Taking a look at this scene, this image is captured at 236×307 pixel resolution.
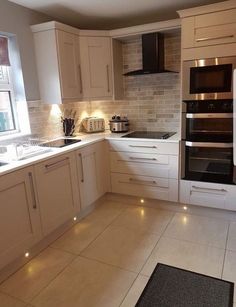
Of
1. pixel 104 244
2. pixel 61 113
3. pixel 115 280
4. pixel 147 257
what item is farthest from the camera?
pixel 61 113

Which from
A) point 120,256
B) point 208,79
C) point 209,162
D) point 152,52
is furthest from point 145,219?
point 152,52

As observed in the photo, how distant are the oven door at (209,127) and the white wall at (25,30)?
1.70 meters

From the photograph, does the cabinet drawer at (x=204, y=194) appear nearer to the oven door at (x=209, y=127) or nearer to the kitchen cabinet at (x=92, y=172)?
the oven door at (x=209, y=127)

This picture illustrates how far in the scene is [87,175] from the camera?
8.95 feet

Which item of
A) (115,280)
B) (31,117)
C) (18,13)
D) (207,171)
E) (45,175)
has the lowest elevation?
(115,280)

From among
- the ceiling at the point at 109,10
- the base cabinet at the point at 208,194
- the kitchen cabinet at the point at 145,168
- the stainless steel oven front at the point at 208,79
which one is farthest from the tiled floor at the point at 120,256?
the ceiling at the point at 109,10

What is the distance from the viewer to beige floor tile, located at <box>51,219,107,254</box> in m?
2.25

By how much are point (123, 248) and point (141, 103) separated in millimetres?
1877

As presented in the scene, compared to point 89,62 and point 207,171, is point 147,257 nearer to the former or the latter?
point 207,171

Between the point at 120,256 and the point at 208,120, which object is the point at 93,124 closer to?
the point at 208,120

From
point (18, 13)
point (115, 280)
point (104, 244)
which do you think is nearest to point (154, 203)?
point (104, 244)

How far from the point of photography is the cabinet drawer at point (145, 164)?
2.70 meters

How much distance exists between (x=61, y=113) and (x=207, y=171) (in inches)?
74.6

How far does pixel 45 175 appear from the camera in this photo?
2.16 m
